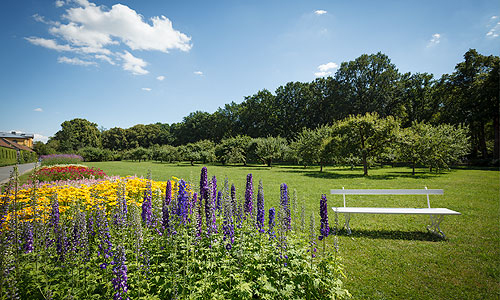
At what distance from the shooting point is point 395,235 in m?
6.33

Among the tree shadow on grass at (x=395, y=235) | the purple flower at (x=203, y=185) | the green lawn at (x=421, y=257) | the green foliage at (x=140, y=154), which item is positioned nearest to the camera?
the purple flower at (x=203, y=185)

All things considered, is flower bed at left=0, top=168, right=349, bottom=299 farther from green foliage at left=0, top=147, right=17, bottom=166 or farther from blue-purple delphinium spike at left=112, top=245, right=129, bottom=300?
green foliage at left=0, top=147, right=17, bottom=166

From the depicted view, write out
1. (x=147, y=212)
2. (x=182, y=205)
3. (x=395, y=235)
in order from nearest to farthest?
(x=182, y=205) < (x=147, y=212) < (x=395, y=235)

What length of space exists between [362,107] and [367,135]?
35.1 m

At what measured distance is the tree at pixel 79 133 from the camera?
243ft

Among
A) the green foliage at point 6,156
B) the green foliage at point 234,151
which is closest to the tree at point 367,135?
the green foliage at point 234,151

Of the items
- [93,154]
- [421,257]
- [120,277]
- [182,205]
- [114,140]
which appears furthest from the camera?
[114,140]

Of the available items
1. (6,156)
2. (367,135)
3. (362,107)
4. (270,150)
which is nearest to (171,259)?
(367,135)

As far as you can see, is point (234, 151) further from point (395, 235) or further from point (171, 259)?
point (171, 259)

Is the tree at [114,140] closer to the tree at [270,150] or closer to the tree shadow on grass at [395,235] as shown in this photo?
the tree at [270,150]

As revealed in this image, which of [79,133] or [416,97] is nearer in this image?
[416,97]

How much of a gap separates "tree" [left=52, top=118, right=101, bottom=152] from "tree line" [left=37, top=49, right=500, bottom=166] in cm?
27

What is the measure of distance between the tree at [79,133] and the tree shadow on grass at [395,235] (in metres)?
→ 88.9

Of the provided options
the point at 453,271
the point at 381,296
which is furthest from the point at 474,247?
the point at 381,296
